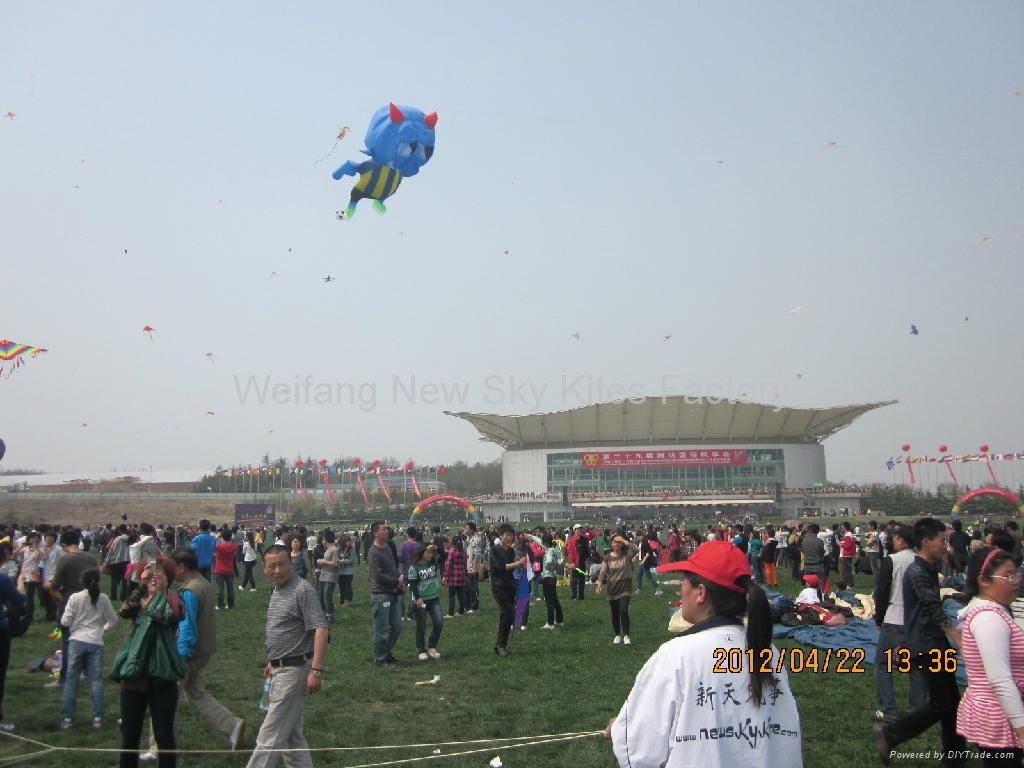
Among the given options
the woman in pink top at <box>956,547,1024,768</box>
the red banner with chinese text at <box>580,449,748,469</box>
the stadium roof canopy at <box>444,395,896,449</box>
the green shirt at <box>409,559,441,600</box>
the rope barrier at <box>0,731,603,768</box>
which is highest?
the stadium roof canopy at <box>444,395,896,449</box>

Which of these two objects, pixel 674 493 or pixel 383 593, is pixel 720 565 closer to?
pixel 383 593

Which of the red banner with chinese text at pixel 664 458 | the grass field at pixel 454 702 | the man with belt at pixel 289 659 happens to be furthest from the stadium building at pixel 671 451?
the man with belt at pixel 289 659

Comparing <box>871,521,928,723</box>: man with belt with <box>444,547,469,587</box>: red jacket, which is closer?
<box>871,521,928,723</box>: man with belt

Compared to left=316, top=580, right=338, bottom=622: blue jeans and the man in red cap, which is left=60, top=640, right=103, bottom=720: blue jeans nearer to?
the man in red cap

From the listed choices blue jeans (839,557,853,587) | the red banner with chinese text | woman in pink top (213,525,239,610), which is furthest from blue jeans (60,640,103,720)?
the red banner with chinese text

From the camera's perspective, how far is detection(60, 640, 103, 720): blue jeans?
651 centimetres

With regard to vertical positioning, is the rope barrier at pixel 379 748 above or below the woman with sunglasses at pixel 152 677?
below

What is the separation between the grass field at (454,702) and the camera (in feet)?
19.0

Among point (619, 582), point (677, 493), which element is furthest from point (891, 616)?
point (677, 493)

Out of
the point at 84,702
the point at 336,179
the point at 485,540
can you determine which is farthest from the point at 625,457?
the point at 84,702

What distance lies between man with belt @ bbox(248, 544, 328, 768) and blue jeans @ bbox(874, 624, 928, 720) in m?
4.16

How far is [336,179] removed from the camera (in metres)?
12.9

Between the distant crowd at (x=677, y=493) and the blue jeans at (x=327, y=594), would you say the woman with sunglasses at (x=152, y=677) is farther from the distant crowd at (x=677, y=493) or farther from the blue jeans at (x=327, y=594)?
the distant crowd at (x=677, y=493)

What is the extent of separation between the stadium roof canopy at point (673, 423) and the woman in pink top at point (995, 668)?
73252 mm
